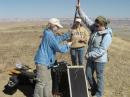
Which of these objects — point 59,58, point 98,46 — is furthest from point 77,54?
point 59,58

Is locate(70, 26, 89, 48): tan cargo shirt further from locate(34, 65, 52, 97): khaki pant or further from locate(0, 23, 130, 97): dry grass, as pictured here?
locate(34, 65, 52, 97): khaki pant

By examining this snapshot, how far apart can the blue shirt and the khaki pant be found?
0.14 metres

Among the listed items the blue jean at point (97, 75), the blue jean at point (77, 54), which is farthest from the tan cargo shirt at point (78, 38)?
the blue jean at point (97, 75)

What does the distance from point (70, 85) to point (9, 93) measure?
1.83 metres

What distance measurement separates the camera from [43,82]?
8.51m

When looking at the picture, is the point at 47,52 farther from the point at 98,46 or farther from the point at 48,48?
the point at 98,46

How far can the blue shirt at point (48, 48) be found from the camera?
27.0ft

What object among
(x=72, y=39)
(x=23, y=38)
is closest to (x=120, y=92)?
(x=72, y=39)

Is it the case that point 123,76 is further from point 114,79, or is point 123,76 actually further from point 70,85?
point 70,85

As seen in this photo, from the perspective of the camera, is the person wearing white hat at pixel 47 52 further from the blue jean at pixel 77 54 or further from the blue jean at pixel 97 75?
the blue jean at pixel 77 54

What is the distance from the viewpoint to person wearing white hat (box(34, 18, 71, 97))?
8195 mm

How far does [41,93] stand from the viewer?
8656mm

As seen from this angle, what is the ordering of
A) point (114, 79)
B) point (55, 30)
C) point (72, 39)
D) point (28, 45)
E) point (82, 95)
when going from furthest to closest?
point (28, 45) → point (114, 79) → point (72, 39) → point (82, 95) → point (55, 30)

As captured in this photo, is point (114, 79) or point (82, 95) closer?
point (82, 95)
